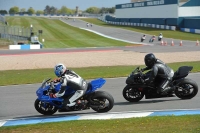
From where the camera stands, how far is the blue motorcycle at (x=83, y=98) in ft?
36.1

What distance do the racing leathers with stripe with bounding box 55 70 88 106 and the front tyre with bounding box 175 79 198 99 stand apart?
3353mm

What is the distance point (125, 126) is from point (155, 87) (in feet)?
13.7

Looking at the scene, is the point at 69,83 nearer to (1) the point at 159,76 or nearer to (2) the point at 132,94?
(2) the point at 132,94

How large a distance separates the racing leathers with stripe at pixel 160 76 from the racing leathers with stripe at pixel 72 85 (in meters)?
2.47

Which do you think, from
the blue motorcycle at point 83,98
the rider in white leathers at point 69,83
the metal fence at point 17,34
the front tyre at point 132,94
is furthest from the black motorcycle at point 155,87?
the metal fence at point 17,34

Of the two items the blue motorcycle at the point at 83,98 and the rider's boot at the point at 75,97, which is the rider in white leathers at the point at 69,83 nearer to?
the rider's boot at the point at 75,97

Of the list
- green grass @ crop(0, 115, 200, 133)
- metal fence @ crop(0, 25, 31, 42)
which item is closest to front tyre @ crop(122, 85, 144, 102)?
green grass @ crop(0, 115, 200, 133)

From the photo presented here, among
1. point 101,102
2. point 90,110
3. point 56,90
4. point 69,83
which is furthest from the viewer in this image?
point 90,110

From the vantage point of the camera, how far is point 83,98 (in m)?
11.2

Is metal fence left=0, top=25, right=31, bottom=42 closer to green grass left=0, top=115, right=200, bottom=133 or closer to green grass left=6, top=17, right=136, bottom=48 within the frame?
green grass left=6, top=17, right=136, bottom=48

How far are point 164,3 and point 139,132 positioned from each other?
79.3 m

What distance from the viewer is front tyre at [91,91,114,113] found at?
11016mm

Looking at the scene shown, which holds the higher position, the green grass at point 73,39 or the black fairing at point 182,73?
the black fairing at point 182,73

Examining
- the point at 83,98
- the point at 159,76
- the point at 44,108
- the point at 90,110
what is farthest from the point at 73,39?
the point at 83,98
